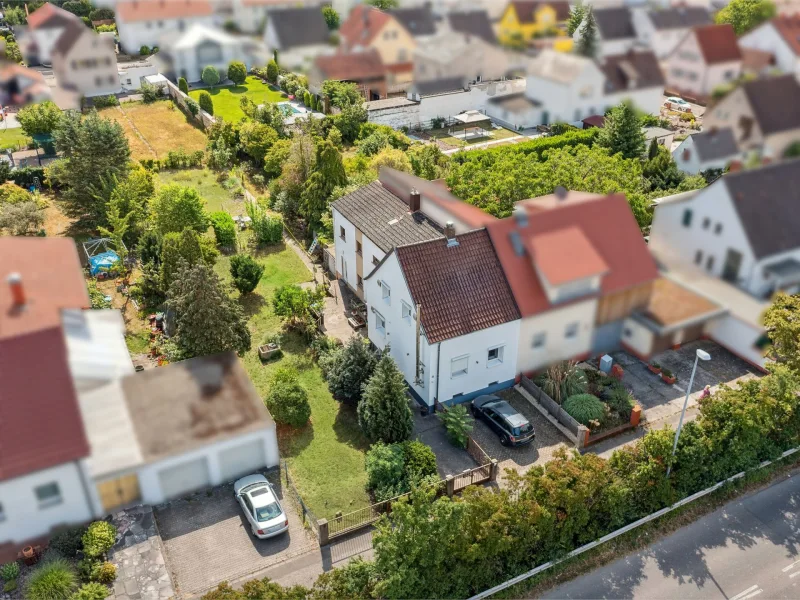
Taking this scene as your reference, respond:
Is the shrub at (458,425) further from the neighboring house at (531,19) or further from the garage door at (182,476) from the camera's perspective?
the neighboring house at (531,19)

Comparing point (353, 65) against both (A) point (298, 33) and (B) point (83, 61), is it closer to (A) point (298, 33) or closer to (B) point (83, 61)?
(A) point (298, 33)

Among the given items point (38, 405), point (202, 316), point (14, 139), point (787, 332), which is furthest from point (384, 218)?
point (14, 139)

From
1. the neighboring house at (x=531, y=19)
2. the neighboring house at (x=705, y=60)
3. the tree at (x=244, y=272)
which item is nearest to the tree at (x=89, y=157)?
the tree at (x=244, y=272)

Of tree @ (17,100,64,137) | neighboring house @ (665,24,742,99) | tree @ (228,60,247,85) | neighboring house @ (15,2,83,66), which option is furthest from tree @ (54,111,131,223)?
neighboring house @ (665,24,742,99)

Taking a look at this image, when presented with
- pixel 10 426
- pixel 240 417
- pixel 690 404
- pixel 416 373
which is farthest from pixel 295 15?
pixel 690 404

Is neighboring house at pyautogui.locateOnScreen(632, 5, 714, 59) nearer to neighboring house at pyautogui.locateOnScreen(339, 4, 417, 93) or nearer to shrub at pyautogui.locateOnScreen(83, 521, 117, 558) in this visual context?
neighboring house at pyautogui.locateOnScreen(339, 4, 417, 93)

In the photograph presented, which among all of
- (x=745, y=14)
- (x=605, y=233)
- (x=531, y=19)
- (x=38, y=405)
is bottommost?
(x=38, y=405)

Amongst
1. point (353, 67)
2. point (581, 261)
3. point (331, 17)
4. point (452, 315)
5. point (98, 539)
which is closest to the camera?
point (581, 261)
